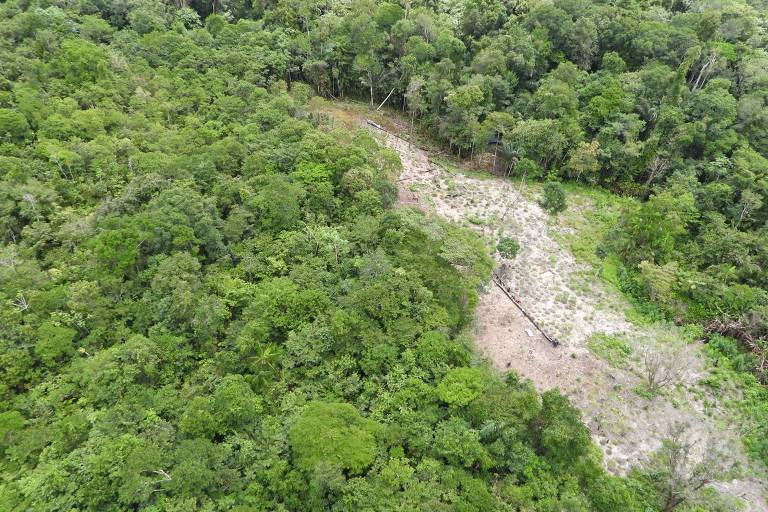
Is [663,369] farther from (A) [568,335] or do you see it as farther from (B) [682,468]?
(B) [682,468]

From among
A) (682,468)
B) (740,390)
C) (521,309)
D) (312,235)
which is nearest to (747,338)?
(740,390)

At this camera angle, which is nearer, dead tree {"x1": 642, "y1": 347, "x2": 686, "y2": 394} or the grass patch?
dead tree {"x1": 642, "y1": 347, "x2": 686, "y2": 394}

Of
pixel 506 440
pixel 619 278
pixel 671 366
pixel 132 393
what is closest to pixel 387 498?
pixel 506 440

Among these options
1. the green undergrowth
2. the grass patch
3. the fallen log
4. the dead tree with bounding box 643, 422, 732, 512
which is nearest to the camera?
the dead tree with bounding box 643, 422, 732, 512

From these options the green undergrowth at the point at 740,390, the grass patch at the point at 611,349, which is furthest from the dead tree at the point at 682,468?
the grass patch at the point at 611,349

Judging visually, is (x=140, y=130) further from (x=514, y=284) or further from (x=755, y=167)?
(x=755, y=167)

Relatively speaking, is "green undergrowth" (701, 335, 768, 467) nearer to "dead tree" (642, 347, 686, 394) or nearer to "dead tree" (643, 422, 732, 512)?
"dead tree" (643, 422, 732, 512)

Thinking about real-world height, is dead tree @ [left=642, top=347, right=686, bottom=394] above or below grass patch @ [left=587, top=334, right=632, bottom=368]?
above

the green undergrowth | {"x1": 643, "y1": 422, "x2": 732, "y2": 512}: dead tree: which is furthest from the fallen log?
the green undergrowth
